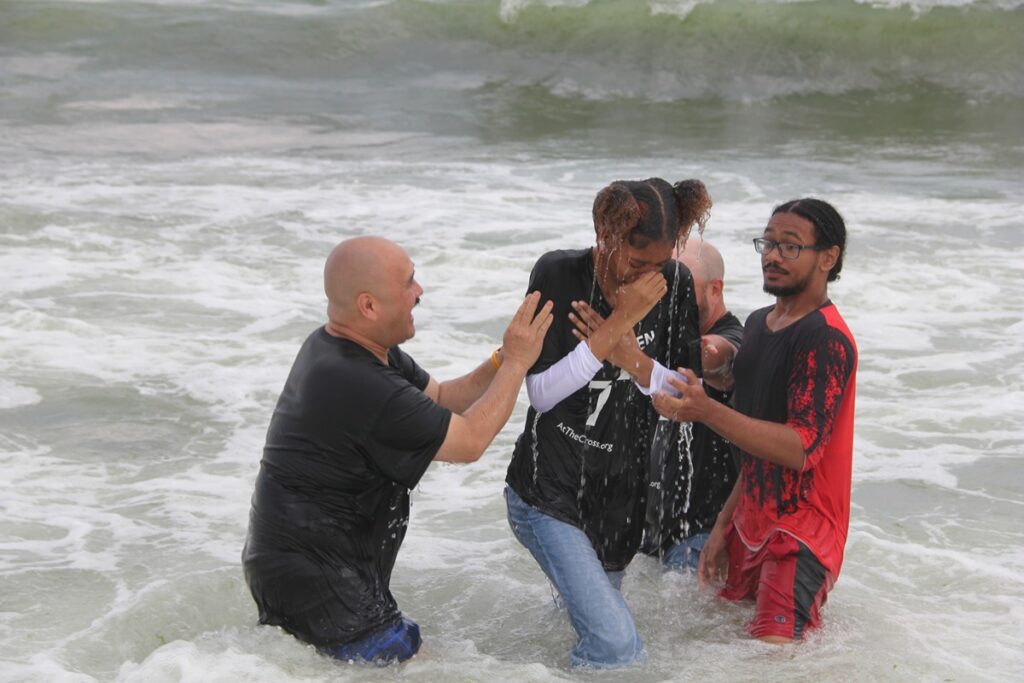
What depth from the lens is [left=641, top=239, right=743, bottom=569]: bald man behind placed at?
5.10 meters

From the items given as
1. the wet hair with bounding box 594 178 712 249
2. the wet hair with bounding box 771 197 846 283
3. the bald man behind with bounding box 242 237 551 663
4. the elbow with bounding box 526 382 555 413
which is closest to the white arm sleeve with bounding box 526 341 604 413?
the elbow with bounding box 526 382 555 413

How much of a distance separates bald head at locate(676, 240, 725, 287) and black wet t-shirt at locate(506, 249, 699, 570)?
0.28 metres

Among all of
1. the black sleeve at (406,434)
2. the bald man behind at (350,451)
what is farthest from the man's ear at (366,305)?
the black sleeve at (406,434)

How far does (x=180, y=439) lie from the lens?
7.69 metres

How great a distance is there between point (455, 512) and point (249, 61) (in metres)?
18.5

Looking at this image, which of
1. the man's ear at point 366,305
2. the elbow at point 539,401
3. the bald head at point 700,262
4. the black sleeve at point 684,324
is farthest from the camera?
the bald head at point 700,262

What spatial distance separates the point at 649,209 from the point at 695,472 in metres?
1.29

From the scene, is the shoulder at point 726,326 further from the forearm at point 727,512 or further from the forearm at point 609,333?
the forearm at point 609,333

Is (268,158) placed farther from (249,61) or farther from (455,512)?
(455,512)

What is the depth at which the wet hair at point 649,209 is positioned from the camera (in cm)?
437

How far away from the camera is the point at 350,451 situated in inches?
167

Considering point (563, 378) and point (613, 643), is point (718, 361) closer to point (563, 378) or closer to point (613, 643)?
point (563, 378)

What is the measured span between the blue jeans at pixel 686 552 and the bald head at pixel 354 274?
167 cm

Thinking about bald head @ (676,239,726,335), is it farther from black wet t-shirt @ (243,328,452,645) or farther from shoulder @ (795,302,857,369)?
black wet t-shirt @ (243,328,452,645)
